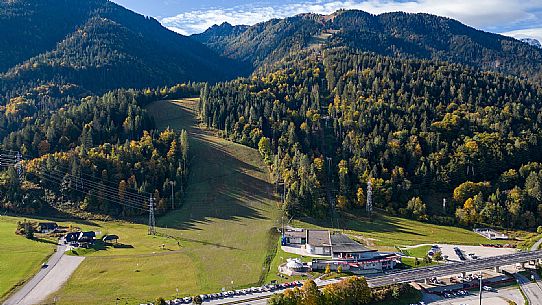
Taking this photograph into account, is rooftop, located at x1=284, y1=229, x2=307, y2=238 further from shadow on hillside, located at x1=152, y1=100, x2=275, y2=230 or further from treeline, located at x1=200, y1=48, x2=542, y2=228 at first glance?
shadow on hillside, located at x1=152, y1=100, x2=275, y2=230

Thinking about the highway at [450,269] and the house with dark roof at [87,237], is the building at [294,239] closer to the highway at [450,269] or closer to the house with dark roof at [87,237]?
the highway at [450,269]

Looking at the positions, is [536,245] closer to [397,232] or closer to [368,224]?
[397,232]

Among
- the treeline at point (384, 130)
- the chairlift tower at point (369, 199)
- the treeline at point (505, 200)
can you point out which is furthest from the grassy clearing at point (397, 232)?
the treeline at point (505, 200)

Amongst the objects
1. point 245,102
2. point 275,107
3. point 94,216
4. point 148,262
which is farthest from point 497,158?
point 94,216

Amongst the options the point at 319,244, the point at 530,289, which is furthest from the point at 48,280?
the point at 530,289

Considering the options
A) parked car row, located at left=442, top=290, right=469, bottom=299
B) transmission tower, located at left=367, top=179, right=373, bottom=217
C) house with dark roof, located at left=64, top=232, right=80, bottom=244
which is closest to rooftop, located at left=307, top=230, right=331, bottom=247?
parked car row, located at left=442, top=290, right=469, bottom=299

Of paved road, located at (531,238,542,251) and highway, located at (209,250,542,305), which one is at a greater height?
highway, located at (209,250,542,305)

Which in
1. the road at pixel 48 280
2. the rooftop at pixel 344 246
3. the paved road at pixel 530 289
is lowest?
the paved road at pixel 530 289
